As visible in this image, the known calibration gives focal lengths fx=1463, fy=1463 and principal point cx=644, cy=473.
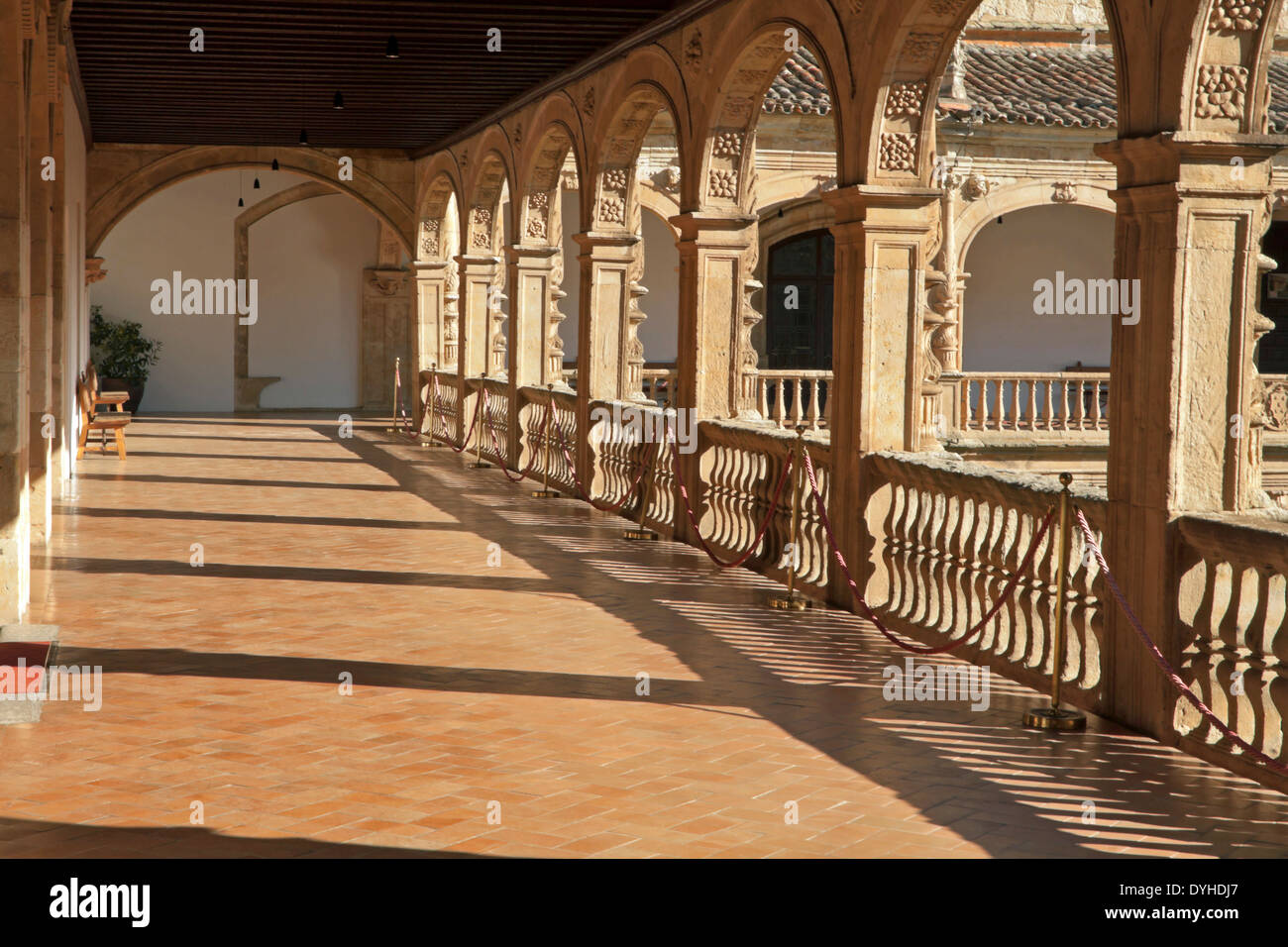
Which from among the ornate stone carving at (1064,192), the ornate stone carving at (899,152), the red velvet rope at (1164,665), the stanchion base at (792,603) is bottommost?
the stanchion base at (792,603)

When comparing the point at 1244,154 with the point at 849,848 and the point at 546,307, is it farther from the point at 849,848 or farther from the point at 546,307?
the point at 546,307

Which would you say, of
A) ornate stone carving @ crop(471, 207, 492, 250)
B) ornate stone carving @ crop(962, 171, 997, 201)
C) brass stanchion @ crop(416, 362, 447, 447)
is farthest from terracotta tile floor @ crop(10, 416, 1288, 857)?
ornate stone carving @ crop(962, 171, 997, 201)

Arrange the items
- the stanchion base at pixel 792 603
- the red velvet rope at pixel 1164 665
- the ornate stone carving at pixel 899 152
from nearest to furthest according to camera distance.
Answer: the red velvet rope at pixel 1164 665
the ornate stone carving at pixel 899 152
the stanchion base at pixel 792 603

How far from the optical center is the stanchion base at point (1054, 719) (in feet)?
19.3

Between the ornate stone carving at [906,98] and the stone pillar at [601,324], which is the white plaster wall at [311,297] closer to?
the stone pillar at [601,324]

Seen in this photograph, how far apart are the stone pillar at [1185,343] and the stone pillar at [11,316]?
5.00 m

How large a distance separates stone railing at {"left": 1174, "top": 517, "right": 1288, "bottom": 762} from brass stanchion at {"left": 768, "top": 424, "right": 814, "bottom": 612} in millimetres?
3041

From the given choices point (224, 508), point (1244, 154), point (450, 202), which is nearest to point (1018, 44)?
point (450, 202)

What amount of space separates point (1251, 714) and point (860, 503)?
3158mm

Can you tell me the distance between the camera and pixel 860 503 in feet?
27.1

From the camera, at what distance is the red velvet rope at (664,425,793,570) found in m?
9.22

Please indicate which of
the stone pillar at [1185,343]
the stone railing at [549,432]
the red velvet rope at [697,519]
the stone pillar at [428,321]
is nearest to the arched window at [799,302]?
the stone pillar at [428,321]

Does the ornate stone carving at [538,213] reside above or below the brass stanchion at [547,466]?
above

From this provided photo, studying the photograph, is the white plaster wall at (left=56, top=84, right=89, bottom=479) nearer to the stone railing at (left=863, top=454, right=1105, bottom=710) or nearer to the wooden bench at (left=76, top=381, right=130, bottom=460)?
the wooden bench at (left=76, top=381, right=130, bottom=460)
